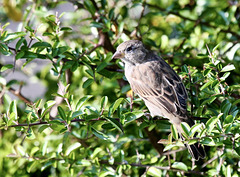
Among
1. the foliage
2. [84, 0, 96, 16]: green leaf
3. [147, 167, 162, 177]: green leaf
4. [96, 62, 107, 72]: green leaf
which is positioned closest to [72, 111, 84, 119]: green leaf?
the foliage

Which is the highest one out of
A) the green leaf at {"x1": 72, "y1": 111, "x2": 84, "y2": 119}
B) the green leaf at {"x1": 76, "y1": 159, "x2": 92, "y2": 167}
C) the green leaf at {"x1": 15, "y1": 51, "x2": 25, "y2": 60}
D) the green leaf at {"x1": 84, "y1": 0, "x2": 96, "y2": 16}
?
the green leaf at {"x1": 84, "y1": 0, "x2": 96, "y2": 16}

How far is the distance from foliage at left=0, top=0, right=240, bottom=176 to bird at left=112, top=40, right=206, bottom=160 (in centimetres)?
8

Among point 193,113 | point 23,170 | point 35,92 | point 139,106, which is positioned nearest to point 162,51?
point 139,106

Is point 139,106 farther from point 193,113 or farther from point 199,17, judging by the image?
point 199,17

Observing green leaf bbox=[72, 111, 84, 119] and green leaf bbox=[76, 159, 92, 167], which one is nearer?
green leaf bbox=[72, 111, 84, 119]

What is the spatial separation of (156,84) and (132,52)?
374 mm

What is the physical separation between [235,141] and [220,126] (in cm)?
15

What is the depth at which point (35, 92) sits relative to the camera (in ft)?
16.3

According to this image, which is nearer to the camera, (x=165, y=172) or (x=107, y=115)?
(x=107, y=115)

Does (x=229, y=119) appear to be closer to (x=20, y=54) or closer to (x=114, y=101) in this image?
(x=114, y=101)

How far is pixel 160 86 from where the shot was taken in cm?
283

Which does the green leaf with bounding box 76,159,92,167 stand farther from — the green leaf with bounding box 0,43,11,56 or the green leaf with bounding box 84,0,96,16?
the green leaf with bounding box 84,0,96,16

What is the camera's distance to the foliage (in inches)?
83.2

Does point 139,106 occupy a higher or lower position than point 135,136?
higher
